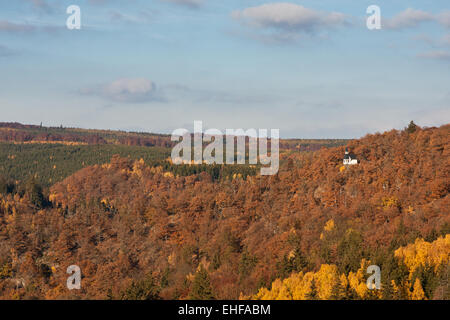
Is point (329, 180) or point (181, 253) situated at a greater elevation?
point (329, 180)

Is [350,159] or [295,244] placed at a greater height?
[350,159]

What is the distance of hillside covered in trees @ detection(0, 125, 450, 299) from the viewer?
317 feet

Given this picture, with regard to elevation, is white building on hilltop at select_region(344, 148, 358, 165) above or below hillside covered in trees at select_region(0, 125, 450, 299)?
above

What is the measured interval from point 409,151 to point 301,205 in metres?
42.5

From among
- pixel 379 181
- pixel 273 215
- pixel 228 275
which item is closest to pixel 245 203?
pixel 273 215

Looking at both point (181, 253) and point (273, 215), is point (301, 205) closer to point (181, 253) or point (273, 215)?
point (273, 215)

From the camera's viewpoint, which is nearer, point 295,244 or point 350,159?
point 295,244

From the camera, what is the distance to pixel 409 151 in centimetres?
17938

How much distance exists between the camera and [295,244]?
12538cm

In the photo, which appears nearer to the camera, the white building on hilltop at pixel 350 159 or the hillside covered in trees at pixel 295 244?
the hillside covered in trees at pixel 295 244

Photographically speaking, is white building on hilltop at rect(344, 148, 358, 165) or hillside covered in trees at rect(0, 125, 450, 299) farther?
white building on hilltop at rect(344, 148, 358, 165)

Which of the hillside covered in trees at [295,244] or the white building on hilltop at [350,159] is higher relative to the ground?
the white building on hilltop at [350,159]

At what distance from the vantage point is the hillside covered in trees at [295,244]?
3804 inches
